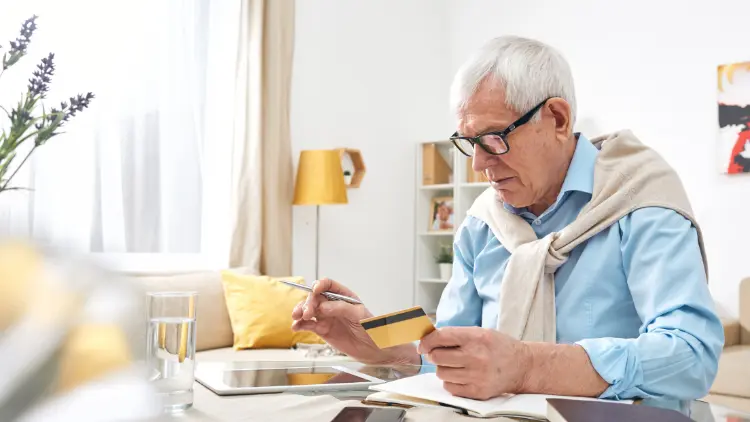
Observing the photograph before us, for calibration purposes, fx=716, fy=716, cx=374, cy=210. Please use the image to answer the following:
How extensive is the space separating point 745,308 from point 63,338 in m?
3.94

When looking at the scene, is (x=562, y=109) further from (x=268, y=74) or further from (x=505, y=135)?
(x=268, y=74)

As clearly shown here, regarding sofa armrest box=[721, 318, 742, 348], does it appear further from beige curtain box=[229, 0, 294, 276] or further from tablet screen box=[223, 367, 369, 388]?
tablet screen box=[223, 367, 369, 388]

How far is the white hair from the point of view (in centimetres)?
131

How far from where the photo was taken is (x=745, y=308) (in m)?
3.56

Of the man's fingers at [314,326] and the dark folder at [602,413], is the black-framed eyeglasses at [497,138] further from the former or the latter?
the dark folder at [602,413]

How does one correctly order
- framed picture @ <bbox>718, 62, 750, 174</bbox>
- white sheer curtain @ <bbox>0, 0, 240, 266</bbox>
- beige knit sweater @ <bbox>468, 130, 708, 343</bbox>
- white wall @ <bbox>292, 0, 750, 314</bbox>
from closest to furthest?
beige knit sweater @ <bbox>468, 130, 708, 343</bbox> → white sheer curtain @ <bbox>0, 0, 240, 266</bbox> → framed picture @ <bbox>718, 62, 750, 174</bbox> → white wall @ <bbox>292, 0, 750, 314</bbox>

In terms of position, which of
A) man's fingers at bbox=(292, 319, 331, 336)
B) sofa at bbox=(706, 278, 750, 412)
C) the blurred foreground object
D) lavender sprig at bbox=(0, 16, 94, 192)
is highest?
lavender sprig at bbox=(0, 16, 94, 192)

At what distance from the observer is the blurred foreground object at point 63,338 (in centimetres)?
13

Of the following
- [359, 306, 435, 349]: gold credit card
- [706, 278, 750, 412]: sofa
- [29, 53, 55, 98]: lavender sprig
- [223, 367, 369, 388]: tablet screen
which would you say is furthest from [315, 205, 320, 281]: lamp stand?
[29, 53, 55, 98]: lavender sprig

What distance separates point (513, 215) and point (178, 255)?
250 cm

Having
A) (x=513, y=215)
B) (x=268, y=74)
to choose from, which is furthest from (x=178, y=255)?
(x=513, y=215)

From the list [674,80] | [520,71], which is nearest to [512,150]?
[520,71]

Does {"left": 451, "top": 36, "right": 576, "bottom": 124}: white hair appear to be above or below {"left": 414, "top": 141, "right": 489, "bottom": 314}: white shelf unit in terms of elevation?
above

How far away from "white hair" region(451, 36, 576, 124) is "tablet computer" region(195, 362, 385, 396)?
→ 1.92ft
